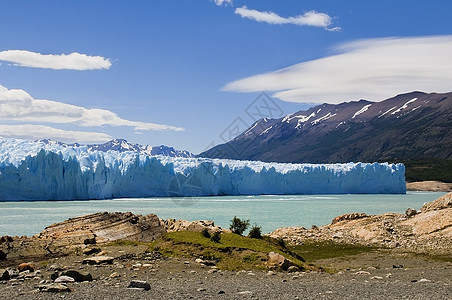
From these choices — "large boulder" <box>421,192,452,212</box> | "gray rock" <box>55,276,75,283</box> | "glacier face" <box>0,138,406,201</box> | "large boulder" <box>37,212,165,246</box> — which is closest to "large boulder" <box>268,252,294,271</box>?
"gray rock" <box>55,276,75,283</box>

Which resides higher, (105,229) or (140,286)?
(105,229)

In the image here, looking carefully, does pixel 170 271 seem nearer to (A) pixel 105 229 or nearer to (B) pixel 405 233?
(A) pixel 105 229

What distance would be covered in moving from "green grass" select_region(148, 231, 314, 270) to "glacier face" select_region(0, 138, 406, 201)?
36929 millimetres

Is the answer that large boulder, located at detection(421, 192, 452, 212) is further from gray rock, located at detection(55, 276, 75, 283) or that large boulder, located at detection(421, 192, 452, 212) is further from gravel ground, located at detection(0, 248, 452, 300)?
gray rock, located at detection(55, 276, 75, 283)

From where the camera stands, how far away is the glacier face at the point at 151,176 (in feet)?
156

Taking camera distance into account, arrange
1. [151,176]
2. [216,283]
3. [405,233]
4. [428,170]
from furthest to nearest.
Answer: [428,170], [151,176], [405,233], [216,283]

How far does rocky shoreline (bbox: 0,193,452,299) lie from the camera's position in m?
7.83

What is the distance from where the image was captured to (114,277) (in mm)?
9234

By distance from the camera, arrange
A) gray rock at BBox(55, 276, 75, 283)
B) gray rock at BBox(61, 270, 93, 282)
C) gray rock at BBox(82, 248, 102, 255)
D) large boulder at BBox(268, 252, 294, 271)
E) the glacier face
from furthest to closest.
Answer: the glacier face, gray rock at BBox(82, 248, 102, 255), large boulder at BBox(268, 252, 294, 271), gray rock at BBox(61, 270, 93, 282), gray rock at BBox(55, 276, 75, 283)

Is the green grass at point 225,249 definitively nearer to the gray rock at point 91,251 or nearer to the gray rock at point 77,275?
the gray rock at point 91,251

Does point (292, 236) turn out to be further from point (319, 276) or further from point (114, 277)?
point (114, 277)

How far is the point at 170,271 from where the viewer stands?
401 inches

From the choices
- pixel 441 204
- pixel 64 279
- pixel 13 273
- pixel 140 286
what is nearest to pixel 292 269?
pixel 140 286

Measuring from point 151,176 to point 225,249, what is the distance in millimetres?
46756
